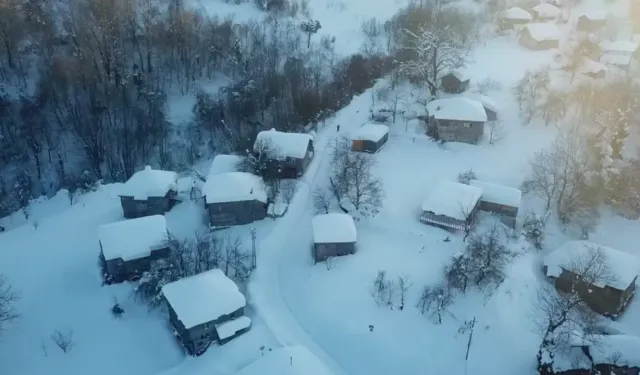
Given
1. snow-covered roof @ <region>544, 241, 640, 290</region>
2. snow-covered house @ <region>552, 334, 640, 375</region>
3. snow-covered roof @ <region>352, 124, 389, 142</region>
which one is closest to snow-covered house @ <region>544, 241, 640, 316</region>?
snow-covered roof @ <region>544, 241, 640, 290</region>

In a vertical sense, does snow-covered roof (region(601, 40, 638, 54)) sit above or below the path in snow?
above

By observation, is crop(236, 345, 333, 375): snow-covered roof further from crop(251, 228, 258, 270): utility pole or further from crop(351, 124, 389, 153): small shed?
crop(351, 124, 389, 153): small shed

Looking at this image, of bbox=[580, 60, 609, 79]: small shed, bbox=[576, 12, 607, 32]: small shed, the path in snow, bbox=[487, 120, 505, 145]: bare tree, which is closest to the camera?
the path in snow

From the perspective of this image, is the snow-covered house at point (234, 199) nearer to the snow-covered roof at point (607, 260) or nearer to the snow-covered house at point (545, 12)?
the snow-covered roof at point (607, 260)

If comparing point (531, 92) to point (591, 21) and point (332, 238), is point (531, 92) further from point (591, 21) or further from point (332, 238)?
point (332, 238)

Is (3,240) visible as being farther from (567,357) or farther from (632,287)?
(632,287)

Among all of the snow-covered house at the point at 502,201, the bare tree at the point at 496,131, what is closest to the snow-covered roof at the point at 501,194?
the snow-covered house at the point at 502,201

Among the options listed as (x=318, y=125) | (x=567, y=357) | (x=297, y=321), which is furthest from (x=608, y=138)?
(x=297, y=321)
